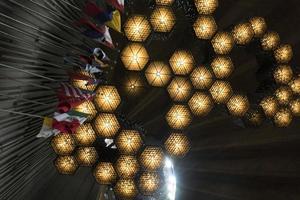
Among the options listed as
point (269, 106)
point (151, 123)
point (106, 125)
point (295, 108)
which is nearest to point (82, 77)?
point (106, 125)

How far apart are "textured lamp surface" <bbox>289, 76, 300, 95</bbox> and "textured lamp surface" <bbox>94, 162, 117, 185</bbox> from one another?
3949 mm

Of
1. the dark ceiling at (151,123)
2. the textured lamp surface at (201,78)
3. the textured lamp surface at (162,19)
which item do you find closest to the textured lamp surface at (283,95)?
the dark ceiling at (151,123)

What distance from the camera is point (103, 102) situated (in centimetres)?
524

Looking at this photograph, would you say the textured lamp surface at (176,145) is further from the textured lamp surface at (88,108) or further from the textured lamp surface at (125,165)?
the textured lamp surface at (88,108)

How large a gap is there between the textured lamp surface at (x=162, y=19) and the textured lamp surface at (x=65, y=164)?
89.5 inches

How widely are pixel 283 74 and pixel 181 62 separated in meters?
2.47

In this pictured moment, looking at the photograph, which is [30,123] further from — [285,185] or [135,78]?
[285,185]

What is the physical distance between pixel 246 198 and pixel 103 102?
4201mm

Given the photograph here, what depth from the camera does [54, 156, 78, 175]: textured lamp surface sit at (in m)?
5.16

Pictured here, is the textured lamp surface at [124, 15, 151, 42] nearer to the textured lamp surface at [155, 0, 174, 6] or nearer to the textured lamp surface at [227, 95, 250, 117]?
→ the textured lamp surface at [155, 0, 174, 6]

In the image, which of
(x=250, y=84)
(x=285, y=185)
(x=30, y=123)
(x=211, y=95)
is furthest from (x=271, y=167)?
(x=30, y=123)

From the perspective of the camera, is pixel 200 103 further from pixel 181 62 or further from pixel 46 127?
pixel 46 127

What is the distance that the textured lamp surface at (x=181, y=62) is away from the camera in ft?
18.7

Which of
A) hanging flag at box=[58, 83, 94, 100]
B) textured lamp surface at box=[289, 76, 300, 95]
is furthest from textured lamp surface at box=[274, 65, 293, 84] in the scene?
hanging flag at box=[58, 83, 94, 100]
